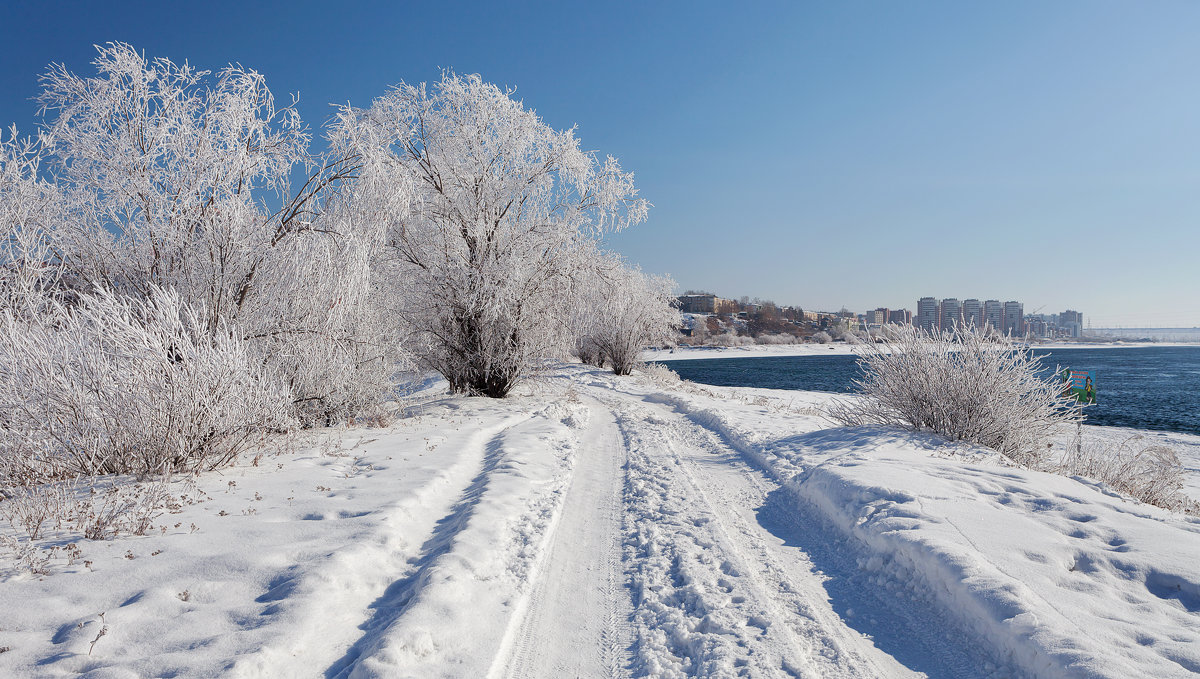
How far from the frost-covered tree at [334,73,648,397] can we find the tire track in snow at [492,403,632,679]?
7.23 metres

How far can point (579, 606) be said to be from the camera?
357 centimetres

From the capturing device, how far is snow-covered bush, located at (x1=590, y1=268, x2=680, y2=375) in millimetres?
29609

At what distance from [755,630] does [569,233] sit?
34.7ft

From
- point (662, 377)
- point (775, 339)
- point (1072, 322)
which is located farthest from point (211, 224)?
point (1072, 322)

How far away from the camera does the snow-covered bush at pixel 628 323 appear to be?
29609 millimetres

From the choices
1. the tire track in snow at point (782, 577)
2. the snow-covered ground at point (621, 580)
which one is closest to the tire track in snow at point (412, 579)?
the snow-covered ground at point (621, 580)

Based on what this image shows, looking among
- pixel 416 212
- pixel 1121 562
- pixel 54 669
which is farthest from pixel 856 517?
pixel 416 212

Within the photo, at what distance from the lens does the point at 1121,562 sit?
3.75 m

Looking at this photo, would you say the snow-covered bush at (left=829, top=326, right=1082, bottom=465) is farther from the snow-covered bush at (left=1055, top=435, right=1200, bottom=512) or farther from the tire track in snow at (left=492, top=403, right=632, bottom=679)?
the tire track in snow at (left=492, top=403, right=632, bottom=679)

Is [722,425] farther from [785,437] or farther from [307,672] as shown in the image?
[307,672]

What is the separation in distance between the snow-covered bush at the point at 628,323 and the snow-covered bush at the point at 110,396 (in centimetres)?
Result: 2294

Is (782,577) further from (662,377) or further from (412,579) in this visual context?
(662,377)

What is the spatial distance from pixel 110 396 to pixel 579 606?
4.64 meters

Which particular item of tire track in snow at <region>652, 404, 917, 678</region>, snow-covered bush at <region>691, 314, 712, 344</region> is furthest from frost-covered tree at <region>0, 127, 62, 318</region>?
snow-covered bush at <region>691, 314, 712, 344</region>
